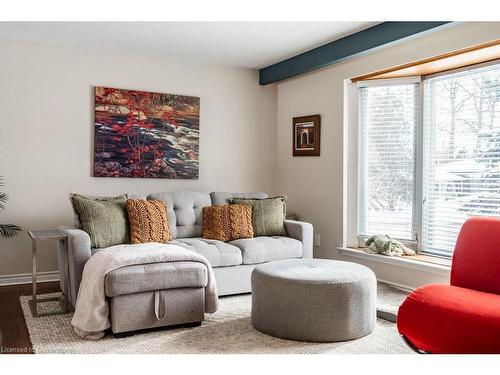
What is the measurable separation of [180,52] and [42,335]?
317 centimetres

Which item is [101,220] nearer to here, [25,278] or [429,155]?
[25,278]

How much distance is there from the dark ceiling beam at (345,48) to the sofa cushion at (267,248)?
185 cm

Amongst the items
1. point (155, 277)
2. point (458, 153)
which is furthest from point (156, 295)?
point (458, 153)

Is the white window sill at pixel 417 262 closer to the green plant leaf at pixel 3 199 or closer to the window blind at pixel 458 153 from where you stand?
the window blind at pixel 458 153

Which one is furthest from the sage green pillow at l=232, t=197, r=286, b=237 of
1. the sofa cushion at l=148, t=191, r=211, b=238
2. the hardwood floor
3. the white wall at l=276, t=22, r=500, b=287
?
the hardwood floor

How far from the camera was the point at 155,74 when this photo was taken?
536cm

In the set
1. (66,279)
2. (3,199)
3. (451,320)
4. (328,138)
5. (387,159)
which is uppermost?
(328,138)

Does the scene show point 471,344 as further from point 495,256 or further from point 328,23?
point 328,23

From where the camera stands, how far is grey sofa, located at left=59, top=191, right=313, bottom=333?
318 centimetres

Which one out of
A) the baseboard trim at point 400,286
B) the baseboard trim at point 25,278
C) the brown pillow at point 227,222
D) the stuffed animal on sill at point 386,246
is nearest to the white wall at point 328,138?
the baseboard trim at point 400,286

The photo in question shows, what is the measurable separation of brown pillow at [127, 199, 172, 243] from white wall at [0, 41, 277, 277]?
1.08 meters

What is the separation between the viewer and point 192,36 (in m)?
4.62

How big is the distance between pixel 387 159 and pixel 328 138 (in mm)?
694

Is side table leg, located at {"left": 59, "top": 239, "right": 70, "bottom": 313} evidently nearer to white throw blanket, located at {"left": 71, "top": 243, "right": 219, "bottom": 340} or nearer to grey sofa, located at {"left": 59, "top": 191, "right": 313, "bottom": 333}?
grey sofa, located at {"left": 59, "top": 191, "right": 313, "bottom": 333}
